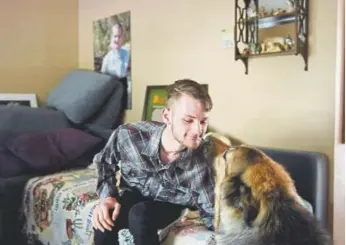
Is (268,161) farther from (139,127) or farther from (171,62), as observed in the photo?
(171,62)

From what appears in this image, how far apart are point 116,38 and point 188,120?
1.83m

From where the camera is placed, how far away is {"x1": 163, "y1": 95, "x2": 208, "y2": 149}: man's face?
5.48 feet

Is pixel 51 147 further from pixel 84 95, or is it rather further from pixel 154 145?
pixel 154 145

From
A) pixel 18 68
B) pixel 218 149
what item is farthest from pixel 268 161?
pixel 18 68

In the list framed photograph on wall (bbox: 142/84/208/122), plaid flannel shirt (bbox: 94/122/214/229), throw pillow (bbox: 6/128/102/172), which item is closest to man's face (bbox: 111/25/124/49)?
framed photograph on wall (bbox: 142/84/208/122)

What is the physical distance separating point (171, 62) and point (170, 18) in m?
0.28

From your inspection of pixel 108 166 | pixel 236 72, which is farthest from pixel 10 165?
pixel 236 72

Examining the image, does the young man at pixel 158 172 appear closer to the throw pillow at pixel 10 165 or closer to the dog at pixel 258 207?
the dog at pixel 258 207

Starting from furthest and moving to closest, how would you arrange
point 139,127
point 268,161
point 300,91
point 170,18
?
1. point 170,18
2. point 300,91
3. point 139,127
4. point 268,161

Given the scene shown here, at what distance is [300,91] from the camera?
7.22 ft

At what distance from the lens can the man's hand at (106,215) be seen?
1804 mm

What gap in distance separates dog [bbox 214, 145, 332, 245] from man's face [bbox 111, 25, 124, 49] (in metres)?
1.84

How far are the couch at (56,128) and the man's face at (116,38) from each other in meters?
0.24

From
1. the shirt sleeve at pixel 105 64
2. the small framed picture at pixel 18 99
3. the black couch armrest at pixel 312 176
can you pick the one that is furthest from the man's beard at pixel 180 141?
the small framed picture at pixel 18 99
